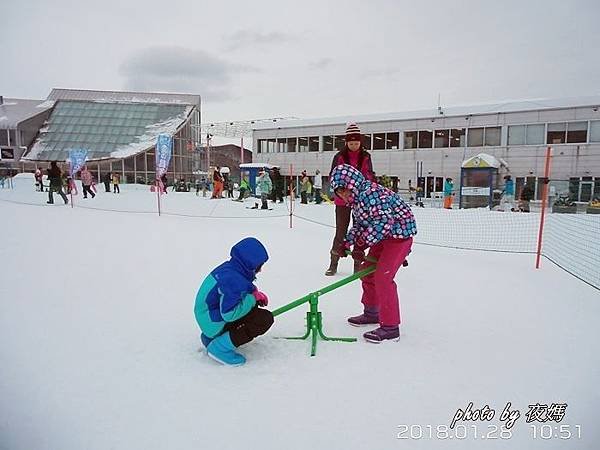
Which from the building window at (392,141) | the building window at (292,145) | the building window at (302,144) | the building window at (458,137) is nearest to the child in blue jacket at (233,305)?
the building window at (458,137)

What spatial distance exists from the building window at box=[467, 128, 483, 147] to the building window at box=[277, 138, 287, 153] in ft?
49.7

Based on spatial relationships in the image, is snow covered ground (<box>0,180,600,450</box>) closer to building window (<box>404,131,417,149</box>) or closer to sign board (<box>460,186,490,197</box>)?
sign board (<box>460,186,490,197</box>)

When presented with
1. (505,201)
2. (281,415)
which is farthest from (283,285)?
(505,201)

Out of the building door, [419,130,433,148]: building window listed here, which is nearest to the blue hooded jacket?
the building door

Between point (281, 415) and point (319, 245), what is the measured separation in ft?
18.4

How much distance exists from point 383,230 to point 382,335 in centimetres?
84

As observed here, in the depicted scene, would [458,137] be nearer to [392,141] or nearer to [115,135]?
[392,141]

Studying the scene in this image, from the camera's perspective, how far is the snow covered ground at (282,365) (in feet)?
6.89

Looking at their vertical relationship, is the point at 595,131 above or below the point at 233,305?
above

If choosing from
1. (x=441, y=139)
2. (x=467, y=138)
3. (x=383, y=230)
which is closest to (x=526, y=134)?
(x=467, y=138)

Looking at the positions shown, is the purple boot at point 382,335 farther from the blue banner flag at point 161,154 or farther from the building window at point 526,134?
the building window at point 526,134

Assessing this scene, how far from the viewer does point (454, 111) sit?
27.9 metres

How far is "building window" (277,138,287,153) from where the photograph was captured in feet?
118

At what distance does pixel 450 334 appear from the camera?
11.3ft
